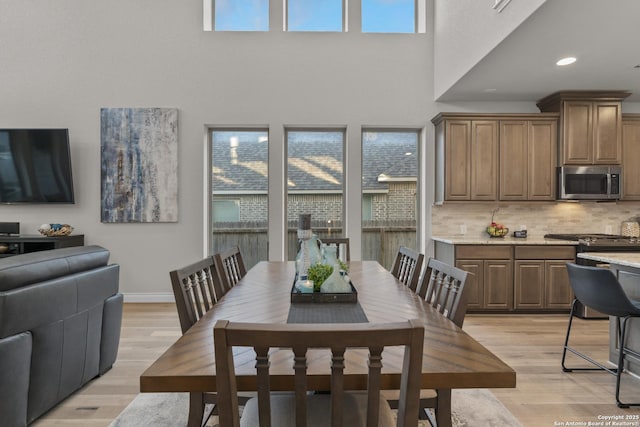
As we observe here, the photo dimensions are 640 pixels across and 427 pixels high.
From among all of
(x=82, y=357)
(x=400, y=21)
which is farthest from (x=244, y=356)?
(x=400, y=21)

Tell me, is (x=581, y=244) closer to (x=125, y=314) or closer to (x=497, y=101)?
(x=497, y=101)

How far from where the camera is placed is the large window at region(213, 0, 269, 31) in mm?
5070

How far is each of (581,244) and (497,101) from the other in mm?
1988

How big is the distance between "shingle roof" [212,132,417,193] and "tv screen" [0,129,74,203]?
1807mm

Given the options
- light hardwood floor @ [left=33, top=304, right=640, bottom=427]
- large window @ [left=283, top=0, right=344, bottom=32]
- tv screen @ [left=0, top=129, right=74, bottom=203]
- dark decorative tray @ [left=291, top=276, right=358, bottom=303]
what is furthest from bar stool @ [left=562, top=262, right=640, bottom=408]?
tv screen @ [left=0, top=129, right=74, bottom=203]

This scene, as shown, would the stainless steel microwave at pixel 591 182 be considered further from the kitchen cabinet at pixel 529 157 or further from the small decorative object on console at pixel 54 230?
the small decorative object on console at pixel 54 230

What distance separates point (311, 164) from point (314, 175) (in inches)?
6.1

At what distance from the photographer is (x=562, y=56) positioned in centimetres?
338

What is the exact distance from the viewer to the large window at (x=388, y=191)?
5.13m

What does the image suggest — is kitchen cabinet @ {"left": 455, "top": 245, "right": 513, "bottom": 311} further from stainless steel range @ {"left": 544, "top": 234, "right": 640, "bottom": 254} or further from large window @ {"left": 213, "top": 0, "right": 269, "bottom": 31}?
large window @ {"left": 213, "top": 0, "right": 269, "bottom": 31}

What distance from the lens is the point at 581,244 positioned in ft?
13.8

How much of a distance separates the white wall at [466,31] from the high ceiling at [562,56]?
2.9 inches

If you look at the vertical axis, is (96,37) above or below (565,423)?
above

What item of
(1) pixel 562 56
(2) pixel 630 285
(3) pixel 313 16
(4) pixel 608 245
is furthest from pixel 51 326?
(4) pixel 608 245
